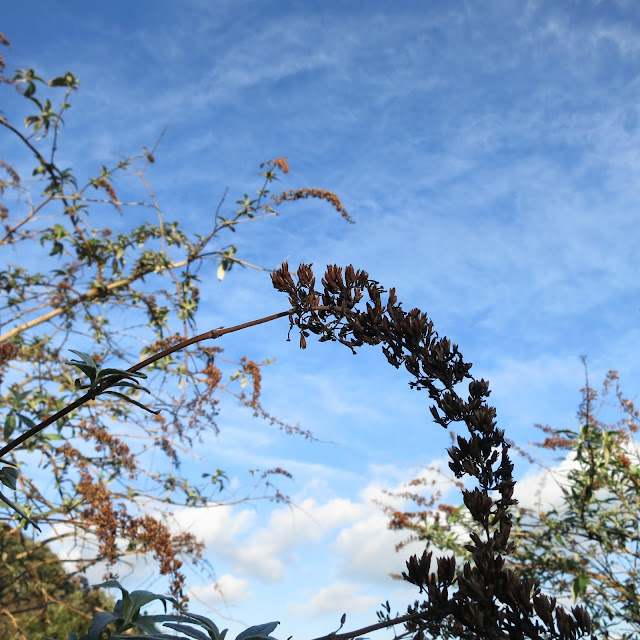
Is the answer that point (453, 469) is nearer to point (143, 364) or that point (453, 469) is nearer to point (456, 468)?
point (456, 468)

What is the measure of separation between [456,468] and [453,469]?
2 centimetres

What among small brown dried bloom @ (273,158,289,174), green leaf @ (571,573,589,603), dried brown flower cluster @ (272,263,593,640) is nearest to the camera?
dried brown flower cluster @ (272,263,593,640)

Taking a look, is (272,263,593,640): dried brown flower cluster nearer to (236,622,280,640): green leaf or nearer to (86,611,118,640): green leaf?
(236,622,280,640): green leaf

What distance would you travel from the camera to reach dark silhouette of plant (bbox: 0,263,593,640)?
125 centimetres

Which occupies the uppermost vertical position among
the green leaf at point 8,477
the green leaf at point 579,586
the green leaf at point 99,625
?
the green leaf at point 579,586

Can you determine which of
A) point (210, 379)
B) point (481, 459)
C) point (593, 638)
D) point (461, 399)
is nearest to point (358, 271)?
point (461, 399)

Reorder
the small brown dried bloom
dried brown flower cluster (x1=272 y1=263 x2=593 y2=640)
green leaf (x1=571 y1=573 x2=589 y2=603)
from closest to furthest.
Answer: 1. dried brown flower cluster (x1=272 y1=263 x2=593 y2=640)
2. green leaf (x1=571 y1=573 x2=589 y2=603)
3. the small brown dried bloom

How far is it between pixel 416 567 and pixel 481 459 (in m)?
0.31

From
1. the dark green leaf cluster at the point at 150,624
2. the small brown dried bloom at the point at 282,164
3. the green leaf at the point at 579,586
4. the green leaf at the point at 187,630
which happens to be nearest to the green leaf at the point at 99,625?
the dark green leaf cluster at the point at 150,624

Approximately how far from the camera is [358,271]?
1.67 m

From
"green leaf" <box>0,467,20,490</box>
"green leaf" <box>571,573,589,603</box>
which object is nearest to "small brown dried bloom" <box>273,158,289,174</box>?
"green leaf" <box>571,573,589,603</box>

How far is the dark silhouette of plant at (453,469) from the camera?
1245 millimetres

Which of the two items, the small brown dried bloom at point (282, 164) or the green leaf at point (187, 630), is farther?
the small brown dried bloom at point (282, 164)

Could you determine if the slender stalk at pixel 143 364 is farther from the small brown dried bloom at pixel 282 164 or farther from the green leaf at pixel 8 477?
the small brown dried bloom at pixel 282 164
